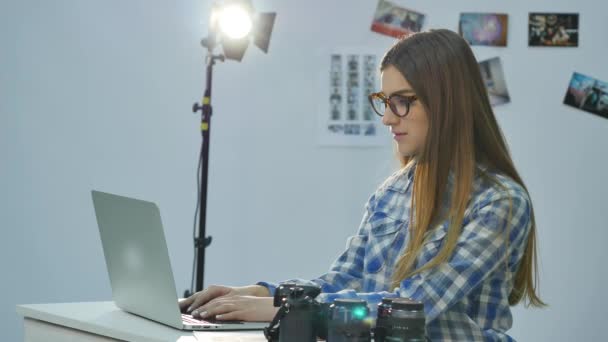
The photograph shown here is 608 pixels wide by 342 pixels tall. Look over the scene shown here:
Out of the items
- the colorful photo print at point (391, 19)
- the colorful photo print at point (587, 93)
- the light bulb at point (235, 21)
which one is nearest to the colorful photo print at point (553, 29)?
the colorful photo print at point (587, 93)

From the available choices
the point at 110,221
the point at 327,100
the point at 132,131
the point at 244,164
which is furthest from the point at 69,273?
the point at 110,221

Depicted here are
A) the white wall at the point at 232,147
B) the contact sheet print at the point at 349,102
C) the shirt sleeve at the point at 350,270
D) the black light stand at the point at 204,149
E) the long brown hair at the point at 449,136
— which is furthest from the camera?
the contact sheet print at the point at 349,102

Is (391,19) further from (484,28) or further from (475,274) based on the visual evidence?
(475,274)

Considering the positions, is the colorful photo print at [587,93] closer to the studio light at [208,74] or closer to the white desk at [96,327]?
the studio light at [208,74]

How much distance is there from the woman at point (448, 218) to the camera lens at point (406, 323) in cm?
30

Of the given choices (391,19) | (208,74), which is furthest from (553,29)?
(208,74)

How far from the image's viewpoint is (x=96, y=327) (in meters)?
1.36

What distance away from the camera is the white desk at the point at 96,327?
50.4 inches

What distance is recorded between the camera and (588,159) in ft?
10.1

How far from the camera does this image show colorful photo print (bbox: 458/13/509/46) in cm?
305

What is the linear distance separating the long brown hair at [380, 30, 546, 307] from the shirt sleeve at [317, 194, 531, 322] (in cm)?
6

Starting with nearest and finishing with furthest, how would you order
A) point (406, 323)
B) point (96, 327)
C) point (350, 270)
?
point (406, 323)
point (96, 327)
point (350, 270)

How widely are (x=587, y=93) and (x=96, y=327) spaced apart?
7.48ft

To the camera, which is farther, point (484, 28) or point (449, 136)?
point (484, 28)
